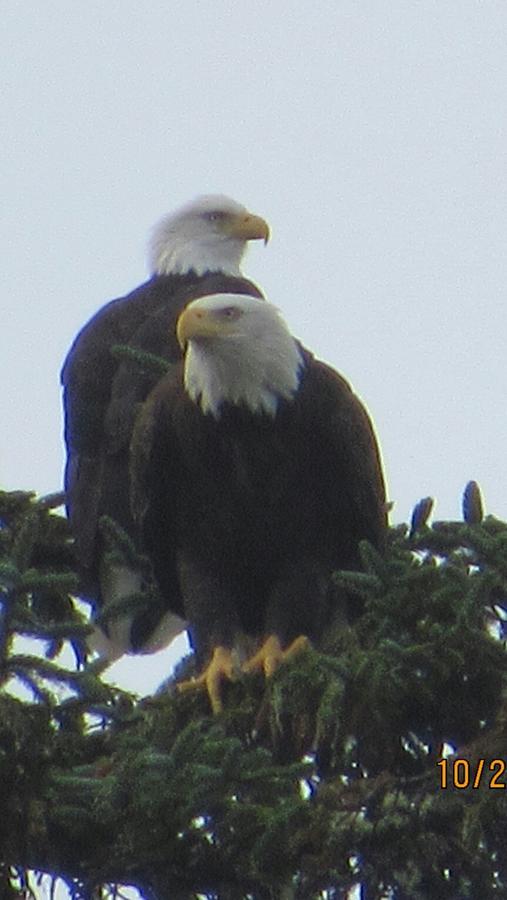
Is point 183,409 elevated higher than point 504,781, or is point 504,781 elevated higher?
point 183,409

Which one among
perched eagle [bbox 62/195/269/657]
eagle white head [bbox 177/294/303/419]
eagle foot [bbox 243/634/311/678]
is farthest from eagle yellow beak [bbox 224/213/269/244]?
eagle foot [bbox 243/634/311/678]

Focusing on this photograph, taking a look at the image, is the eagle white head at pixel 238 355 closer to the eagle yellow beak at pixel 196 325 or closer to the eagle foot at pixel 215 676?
the eagle yellow beak at pixel 196 325

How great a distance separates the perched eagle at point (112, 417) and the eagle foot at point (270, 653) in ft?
1.78

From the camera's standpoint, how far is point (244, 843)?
4.71 metres

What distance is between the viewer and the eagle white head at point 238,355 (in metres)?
6.41

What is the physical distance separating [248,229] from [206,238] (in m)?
0.18

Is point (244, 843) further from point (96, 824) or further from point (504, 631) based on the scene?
point (504, 631)

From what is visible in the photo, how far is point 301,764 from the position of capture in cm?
475

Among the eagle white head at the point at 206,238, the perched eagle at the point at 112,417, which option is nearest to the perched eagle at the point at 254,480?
the perched eagle at the point at 112,417

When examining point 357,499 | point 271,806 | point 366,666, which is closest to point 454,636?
point 366,666

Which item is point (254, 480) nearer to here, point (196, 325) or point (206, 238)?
point (196, 325)

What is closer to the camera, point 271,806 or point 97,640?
point 271,806

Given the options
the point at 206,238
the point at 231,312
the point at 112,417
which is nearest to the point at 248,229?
the point at 206,238

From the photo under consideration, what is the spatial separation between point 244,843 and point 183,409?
6.53ft
